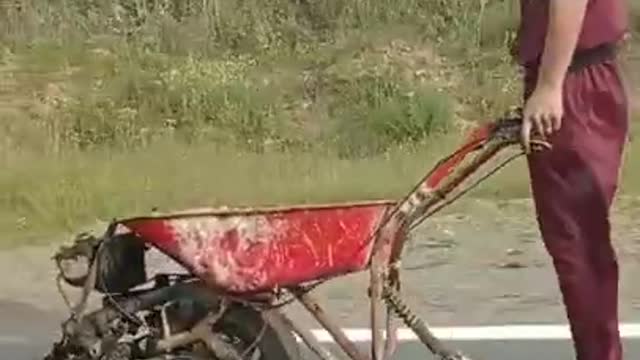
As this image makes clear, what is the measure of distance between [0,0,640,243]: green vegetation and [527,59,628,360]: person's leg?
5.09 meters

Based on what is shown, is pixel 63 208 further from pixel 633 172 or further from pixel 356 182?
pixel 633 172

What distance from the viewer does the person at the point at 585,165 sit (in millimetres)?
4977

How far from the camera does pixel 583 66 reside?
16.5 feet

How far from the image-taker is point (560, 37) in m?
4.78

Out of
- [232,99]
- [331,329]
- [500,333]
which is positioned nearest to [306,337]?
[331,329]

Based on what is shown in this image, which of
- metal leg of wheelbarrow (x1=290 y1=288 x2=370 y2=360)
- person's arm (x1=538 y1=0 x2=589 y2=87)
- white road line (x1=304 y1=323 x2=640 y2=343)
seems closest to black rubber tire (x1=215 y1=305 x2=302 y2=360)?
metal leg of wheelbarrow (x1=290 y1=288 x2=370 y2=360)

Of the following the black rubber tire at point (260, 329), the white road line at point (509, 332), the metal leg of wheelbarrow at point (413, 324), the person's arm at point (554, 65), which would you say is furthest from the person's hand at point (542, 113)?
the white road line at point (509, 332)

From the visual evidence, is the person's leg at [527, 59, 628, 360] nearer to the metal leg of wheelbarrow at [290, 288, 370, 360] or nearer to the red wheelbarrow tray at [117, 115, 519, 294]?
the red wheelbarrow tray at [117, 115, 519, 294]

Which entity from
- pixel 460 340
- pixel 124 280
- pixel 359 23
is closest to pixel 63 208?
pixel 460 340

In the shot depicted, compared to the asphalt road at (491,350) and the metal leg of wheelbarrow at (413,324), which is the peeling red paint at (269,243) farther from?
the asphalt road at (491,350)

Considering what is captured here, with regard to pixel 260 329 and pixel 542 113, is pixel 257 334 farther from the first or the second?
pixel 542 113

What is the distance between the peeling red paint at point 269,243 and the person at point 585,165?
1.94 feet

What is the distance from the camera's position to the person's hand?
15.6ft

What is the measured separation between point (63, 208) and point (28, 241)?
2.09ft
